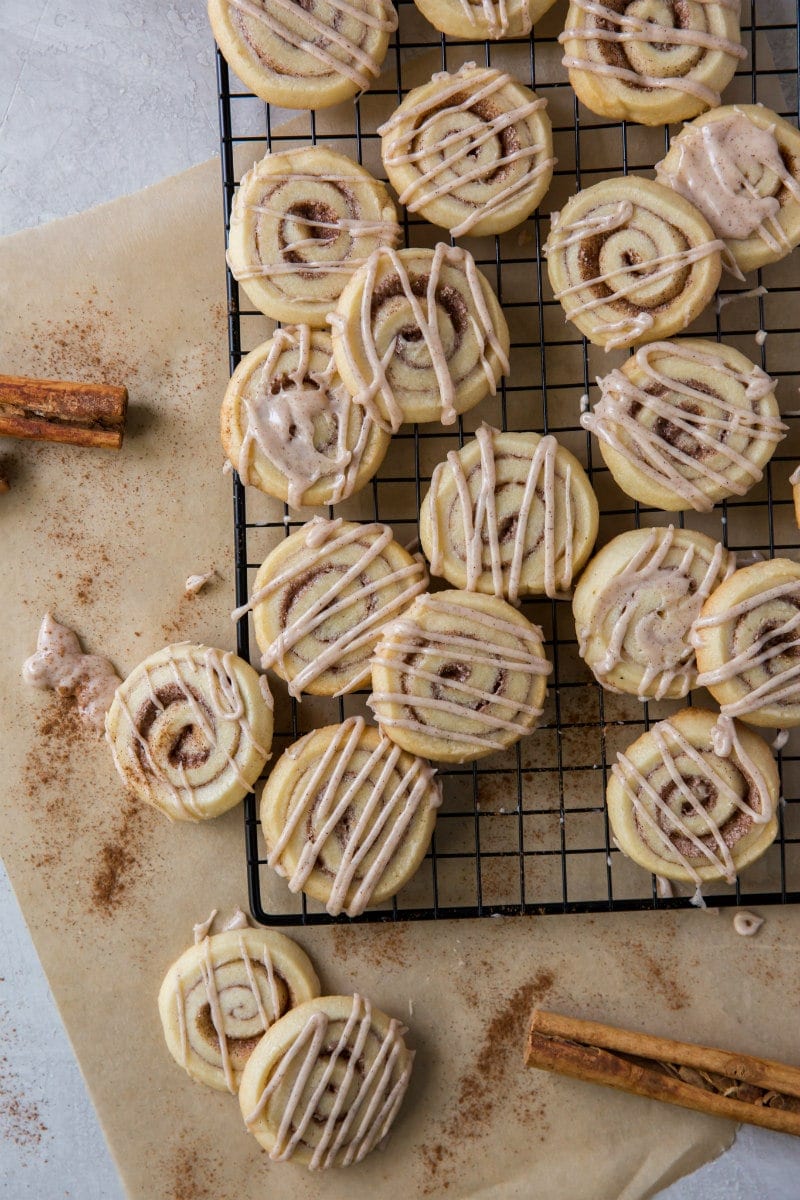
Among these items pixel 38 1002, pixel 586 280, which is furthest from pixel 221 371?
pixel 38 1002

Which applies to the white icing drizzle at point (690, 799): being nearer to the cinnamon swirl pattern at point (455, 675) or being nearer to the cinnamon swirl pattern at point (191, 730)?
the cinnamon swirl pattern at point (455, 675)

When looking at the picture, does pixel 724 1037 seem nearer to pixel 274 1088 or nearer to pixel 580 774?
pixel 580 774

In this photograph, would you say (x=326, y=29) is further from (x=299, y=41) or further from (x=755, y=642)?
(x=755, y=642)

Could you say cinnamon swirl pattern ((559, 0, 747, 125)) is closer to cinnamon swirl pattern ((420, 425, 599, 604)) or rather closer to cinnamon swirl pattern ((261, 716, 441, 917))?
cinnamon swirl pattern ((420, 425, 599, 604))

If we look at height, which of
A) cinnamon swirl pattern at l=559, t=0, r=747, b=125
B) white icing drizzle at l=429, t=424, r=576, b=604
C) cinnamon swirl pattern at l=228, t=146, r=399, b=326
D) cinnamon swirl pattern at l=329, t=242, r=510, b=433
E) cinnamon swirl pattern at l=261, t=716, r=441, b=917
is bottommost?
cinnamon swirl pattern at l=261, t=716, r=441, b=917

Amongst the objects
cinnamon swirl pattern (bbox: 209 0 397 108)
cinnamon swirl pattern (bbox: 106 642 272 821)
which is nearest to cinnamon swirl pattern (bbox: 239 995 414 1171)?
cinnamon swirl pattern (bbox: 106 642 272 821)
